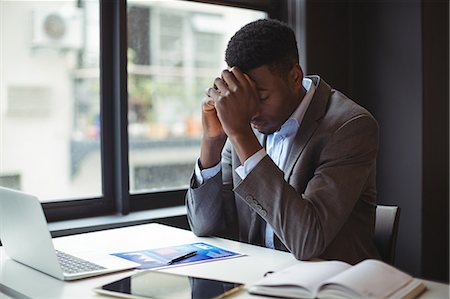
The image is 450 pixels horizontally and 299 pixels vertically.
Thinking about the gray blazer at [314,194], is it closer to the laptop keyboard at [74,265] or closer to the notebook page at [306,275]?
the notebook page at [306,275]

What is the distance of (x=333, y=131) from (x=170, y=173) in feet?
4.78

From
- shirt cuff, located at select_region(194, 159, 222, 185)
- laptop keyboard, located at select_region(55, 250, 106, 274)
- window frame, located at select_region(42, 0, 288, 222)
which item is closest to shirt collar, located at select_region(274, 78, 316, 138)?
shirt cuff, located at select_region(194, 159, 222, 185)

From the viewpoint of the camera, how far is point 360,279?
47.7 inches

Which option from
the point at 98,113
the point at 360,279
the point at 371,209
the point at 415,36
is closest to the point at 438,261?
the point at 415,36

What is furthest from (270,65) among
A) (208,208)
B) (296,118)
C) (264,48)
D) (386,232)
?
(386,232)

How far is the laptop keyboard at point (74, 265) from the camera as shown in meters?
1.52

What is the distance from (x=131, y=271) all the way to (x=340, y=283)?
0.57 metres

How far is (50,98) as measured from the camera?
2.68m

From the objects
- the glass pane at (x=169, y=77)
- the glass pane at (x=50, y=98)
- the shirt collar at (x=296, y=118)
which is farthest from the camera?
the glass pane at (x=169, y=77)

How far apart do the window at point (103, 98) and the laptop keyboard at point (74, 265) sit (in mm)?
1021

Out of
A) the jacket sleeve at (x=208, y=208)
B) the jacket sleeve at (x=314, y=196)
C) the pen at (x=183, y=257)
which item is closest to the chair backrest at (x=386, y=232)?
the jacket sleeve at (x=314, y=196)

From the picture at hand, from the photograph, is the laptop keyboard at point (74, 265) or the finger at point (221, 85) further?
the finger at point (221, 85)

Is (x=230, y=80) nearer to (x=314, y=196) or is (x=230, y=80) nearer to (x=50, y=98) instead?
(x=314, y=196)

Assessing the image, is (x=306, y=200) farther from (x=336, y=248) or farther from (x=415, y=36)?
(x=415, y=36)
